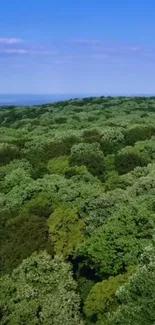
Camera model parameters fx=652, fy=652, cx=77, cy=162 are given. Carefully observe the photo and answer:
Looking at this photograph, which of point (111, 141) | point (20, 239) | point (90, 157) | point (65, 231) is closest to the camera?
point (20, 239)

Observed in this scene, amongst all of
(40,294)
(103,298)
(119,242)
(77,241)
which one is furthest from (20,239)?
(103,298)

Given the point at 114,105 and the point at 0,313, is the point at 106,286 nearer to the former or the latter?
the point at 0,313

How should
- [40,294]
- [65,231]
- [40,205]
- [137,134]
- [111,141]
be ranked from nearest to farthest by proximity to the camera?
[40,294]
[65,231]
[40,205]
[111,141]
[137,134]

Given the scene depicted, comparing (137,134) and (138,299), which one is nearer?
(138,299)

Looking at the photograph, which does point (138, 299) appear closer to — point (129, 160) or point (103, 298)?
point (103, 298)

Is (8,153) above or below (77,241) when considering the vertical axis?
below

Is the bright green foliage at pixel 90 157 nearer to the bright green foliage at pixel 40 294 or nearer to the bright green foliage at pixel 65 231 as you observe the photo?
the bright green foliage at pixel 65 231

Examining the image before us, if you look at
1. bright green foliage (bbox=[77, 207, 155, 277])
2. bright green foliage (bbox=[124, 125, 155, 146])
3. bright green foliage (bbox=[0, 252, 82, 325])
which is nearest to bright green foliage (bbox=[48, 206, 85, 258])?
bright green foliage (bbox=[77, 207, 155, 277])

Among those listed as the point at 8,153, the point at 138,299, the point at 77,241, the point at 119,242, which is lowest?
the point at 8,153
